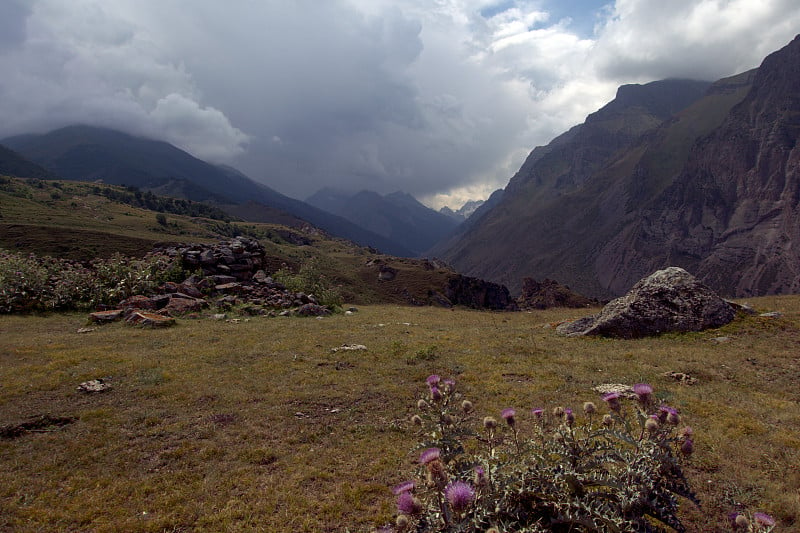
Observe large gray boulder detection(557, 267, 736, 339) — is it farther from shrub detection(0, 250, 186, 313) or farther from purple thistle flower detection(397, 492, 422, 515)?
shrub detection(0, 250, 186, 313)

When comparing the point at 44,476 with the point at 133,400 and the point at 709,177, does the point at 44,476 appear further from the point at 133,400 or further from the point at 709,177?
the point at 709,177

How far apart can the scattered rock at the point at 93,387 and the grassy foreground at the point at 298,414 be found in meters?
0.25

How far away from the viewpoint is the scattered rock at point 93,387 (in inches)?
407

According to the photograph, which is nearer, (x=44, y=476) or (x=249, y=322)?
(x=44, y=476)

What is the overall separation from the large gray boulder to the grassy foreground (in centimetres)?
86

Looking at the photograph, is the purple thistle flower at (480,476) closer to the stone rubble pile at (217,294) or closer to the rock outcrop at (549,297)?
the stone rubble pile at (217,294)

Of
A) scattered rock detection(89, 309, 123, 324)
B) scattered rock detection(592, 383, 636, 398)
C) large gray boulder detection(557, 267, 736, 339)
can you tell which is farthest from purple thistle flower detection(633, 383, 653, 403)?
scattered rock detection(89, 309, 123, 324)

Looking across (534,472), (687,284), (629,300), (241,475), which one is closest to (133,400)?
(241,475)

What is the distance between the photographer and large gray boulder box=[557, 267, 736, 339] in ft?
51.3

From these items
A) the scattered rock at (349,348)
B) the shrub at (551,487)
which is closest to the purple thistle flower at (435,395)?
the shrub at (551,487)

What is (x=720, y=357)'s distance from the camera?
12.2 metres

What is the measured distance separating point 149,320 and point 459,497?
19.7 metres

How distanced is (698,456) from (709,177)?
25067 centimetres

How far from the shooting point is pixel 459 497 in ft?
11.0
